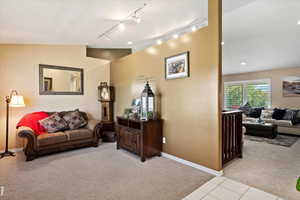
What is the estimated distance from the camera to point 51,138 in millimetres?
3270

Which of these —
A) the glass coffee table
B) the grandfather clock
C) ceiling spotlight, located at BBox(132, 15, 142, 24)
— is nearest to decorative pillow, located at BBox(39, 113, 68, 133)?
the grandfather clock

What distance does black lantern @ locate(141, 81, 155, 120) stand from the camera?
3.21 m

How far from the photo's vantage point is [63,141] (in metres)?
3.43

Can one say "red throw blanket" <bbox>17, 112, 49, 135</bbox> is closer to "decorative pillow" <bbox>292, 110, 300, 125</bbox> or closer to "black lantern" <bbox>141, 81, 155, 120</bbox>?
"black lantern" <bbox>141, 81, 155, 120</bbox>

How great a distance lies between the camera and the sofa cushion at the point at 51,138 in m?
3.16

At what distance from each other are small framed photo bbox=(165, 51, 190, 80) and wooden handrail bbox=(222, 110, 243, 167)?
1031 millimetres

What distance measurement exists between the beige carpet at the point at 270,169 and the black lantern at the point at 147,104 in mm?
1715

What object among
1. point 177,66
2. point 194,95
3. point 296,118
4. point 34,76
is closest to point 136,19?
point 177,66

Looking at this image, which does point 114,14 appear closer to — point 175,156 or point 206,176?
point 175,156

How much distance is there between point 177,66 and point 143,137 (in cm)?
155

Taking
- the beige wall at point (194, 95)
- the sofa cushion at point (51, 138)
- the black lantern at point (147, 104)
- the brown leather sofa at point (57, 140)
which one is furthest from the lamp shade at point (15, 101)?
the beige wall at point (194, 95)

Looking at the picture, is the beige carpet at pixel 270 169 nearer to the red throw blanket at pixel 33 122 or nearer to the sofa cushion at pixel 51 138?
the sofa cushion at pixel 51 138

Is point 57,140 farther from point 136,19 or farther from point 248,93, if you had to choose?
point 248,93

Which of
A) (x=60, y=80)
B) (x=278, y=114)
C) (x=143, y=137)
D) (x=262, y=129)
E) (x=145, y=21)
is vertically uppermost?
(x=145, y=21)
